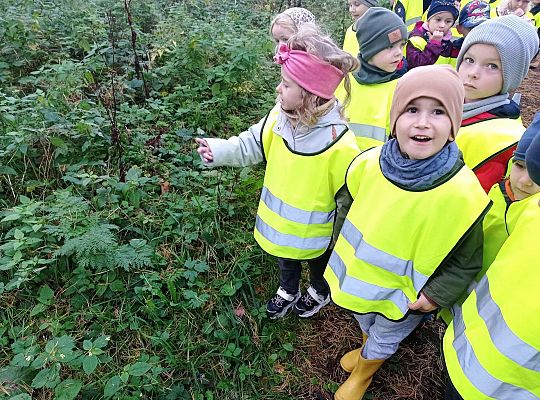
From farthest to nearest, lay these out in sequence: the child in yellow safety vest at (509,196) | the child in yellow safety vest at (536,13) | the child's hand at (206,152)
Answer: the child in yellow safety vest at (536,13)
the child's hand at (206,152)
the child in yellow safety vest at (509,196)

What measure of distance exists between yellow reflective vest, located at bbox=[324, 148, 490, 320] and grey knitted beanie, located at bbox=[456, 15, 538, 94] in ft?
2.49

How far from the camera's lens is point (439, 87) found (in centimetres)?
168

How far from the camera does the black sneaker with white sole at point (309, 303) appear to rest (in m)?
2.94

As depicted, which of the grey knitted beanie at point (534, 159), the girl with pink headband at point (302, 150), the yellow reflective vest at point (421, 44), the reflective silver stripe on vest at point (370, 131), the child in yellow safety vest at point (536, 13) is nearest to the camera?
the grey knitted beanie at point (534, 159)

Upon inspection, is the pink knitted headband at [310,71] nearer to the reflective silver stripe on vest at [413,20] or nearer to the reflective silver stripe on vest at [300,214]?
the reflective silver stripe on vest at [300,214]

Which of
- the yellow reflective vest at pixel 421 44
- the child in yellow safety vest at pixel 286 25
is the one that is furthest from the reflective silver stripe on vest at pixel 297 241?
the yellow reflective vest at pixel 421 44

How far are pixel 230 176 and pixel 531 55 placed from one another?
2.52 metres

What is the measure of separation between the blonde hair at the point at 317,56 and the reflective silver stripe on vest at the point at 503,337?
1.19 meters

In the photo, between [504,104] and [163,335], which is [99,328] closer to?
[163,335]

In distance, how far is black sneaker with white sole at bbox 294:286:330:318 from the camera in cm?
294

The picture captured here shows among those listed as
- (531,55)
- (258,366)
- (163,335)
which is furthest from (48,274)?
(531,55)

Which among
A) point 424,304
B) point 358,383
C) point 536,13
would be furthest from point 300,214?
point 536,13

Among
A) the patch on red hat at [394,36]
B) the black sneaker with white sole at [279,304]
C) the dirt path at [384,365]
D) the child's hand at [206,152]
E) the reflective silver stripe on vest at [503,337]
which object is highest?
the patch on red hat at [394,36]

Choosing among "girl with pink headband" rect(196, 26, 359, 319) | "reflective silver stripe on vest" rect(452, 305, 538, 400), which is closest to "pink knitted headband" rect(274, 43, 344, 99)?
"girl with pink headband" rect(196, 26, 359, 319)
